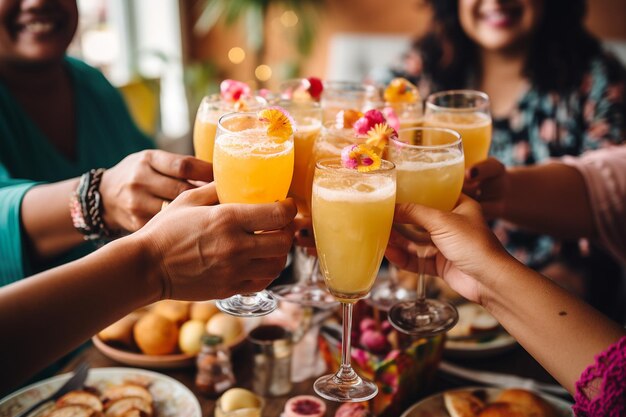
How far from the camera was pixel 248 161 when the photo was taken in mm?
1188

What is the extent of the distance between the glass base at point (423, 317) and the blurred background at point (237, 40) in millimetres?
2923

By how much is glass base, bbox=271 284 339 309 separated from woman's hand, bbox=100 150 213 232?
395mm

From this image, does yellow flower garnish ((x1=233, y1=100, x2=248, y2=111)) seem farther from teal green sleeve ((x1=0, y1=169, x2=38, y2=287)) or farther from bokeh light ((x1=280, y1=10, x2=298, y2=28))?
bokeh light ((x1=280, y1=10, x2=298, y2=28))

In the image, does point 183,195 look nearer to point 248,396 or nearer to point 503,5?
point 248,396

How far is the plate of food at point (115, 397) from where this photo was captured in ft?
→ 4.36

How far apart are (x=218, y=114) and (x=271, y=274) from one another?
0.49 m

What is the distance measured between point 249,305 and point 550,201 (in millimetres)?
1197

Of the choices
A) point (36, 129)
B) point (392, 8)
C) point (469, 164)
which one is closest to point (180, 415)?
point (469, 164)

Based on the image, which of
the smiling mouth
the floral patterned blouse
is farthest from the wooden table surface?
the smiling mouth

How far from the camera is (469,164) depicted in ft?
5.52

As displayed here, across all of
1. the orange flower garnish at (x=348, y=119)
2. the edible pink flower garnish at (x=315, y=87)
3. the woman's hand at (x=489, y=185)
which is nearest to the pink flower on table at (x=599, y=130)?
the woman's hand at (x=489, y=185)

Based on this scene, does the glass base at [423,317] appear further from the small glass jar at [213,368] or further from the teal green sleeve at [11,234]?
the teal green sleeve at [11,234]

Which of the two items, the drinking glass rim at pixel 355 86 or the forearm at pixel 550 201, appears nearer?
the drinking glass rim at pixel 355 86

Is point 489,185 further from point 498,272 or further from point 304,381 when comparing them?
point 304,381
